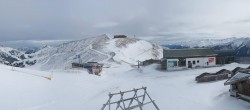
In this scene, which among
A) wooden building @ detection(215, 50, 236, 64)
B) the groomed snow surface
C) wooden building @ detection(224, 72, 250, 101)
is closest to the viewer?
wooden building @ detection(224, 72, 250, 101)

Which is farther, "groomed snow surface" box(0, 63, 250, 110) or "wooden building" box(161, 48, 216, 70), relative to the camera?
"wooden building" box(161, 48, 216, 70)

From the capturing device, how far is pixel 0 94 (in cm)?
3297

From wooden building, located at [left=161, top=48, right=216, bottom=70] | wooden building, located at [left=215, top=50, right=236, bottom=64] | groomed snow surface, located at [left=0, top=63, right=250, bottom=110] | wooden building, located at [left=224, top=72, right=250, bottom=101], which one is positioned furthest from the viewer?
wooden building, located at [left=215, top=50, right=236, bottom=64]

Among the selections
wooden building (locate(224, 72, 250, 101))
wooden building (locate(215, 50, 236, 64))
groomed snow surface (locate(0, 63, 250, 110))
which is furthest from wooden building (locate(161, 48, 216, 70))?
wooden building (locate(224, 72, 250, 101))

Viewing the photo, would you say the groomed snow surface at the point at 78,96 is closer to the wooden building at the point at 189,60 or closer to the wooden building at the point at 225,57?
the wooden building at the point at 189,60

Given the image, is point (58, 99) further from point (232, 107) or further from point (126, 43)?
point (126, 43)

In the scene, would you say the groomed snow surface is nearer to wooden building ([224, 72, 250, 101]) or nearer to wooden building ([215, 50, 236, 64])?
wooden building ([224, 72, 250, 101])

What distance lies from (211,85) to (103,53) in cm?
13133

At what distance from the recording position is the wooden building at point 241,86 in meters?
28.4

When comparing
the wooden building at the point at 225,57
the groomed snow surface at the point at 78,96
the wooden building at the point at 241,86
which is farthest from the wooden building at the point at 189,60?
the wooden building at the point at 241,86

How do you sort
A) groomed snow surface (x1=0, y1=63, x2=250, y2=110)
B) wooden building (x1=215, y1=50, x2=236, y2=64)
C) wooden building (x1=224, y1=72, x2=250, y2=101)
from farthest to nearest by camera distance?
wooden building (x1=215, y1=50, x2=236, y2=64) < groomed snow surface (x1=0, y1=63, x2=250, y2=110) < wooden building (x1=224, y1=72, x2=250, y2=101)

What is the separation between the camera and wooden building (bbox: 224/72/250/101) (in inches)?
1117

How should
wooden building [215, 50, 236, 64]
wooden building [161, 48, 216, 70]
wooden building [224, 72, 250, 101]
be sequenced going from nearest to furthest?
wooden building [224, 72, 250, 101] < wooden building [161, 48, 216, 70] < wooden building [215, 50, 236, 64]

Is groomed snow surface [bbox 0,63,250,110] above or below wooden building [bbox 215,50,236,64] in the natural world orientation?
below
